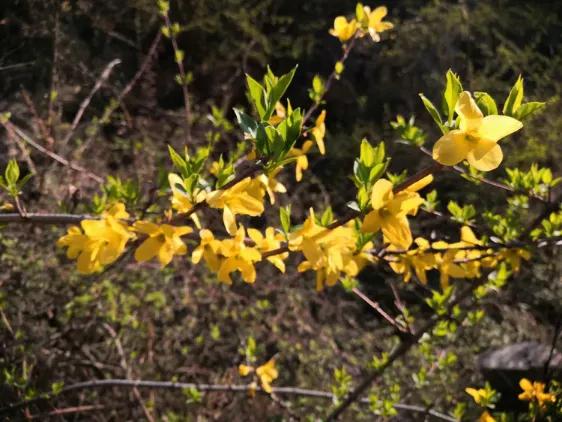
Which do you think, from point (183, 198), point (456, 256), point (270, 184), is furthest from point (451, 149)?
point (456, 256)

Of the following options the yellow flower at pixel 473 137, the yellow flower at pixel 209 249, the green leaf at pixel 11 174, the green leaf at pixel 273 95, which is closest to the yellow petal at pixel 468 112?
the yellow flower at pixel 473 137

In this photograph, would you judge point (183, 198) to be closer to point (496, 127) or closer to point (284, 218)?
point (284, 218)

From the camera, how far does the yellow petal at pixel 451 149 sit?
0.73m

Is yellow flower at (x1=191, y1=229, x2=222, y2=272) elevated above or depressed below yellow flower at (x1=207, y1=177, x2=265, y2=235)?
below

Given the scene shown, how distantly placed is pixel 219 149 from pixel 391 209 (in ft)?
13.4

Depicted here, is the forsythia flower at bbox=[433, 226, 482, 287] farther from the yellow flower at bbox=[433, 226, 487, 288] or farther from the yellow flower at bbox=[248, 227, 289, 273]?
the yellow flower at bbox=[248, 227, 289, 273]

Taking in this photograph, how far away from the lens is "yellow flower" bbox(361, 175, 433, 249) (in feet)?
2.71

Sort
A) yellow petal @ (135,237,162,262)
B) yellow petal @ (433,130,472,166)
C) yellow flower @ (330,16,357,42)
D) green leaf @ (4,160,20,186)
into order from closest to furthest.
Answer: yellow petal @ (433,130,472,166), yellow petal @ (135,237,162,262), green leaf @ (4,160,20,186), yellow flower @ (330,16,357,42)

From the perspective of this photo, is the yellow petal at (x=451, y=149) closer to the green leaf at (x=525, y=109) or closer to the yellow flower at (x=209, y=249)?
the green leaf at (x=525, y=109)

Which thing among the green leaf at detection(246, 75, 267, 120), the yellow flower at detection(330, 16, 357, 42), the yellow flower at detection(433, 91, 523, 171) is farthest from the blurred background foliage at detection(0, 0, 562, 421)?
the yellow flower at detection(330, 16, 357, 42)

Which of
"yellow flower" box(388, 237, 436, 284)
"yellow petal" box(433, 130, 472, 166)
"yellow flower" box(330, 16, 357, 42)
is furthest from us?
"yellow flower" box(330, 16, 357, 42)

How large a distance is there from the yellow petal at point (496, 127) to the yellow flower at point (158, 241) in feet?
1.82

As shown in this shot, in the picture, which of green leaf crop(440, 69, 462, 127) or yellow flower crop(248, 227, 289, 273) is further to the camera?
yellow flower crop(248, 227, 289, 273)

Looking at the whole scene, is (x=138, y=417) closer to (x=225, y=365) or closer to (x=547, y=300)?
(x=225, y=365)
